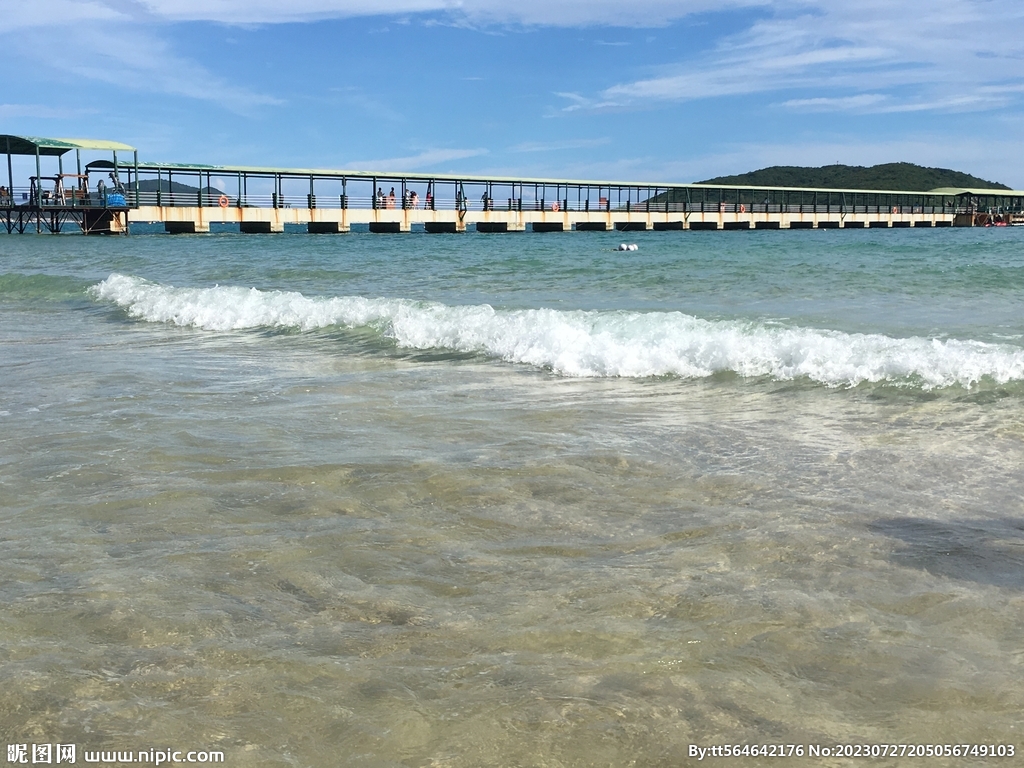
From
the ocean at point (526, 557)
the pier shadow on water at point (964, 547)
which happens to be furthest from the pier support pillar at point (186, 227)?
the pier shadow on water at point (964, 547)

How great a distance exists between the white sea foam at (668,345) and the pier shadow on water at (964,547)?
3274 mm

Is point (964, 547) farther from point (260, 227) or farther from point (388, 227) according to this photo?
point (388, 227)

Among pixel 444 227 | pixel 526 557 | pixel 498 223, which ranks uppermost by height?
pixel 498 223

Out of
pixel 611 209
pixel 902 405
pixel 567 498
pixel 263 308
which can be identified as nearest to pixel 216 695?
pixel 567 498

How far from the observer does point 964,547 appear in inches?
133

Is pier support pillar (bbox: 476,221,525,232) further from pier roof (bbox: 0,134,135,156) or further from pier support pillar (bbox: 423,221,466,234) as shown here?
pier roof (bbox: 0,134,135,156)

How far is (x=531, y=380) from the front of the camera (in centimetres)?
737

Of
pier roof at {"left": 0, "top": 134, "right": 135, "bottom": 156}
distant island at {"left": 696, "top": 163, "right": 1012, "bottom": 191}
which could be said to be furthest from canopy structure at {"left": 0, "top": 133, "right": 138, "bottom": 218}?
distant island at {"left": 696, "top": 163, "right": 1012, "bottom": 191}

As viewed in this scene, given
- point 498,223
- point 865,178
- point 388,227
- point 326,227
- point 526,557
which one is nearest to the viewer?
point 526,557

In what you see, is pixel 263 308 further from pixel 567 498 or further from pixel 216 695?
pixel 216 695

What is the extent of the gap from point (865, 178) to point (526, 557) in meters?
158

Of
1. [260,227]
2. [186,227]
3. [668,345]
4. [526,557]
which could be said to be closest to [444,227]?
[260,227]

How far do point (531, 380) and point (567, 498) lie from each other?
3.39 metres

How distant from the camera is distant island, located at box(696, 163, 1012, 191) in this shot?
139875mm
